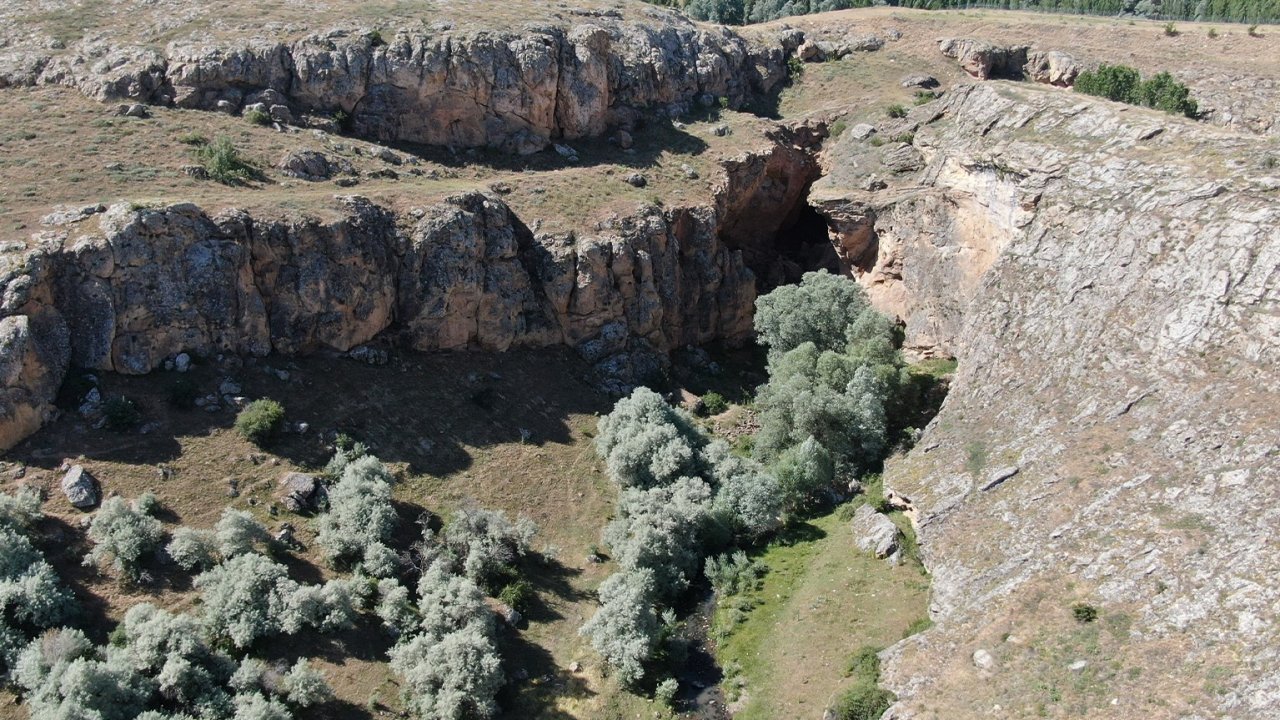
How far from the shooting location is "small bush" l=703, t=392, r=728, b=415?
54031 mm

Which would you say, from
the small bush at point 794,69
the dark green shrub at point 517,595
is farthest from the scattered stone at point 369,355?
the small bush at point 794,69

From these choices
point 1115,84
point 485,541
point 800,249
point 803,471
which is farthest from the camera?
point 800,249

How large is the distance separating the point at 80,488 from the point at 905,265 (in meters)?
43.7

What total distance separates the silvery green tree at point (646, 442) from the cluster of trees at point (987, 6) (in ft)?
208


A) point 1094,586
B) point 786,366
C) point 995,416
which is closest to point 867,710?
point 1094,586

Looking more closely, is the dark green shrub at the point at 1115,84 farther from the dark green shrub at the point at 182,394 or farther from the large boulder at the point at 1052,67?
the dark green shrub at the point at 182,394

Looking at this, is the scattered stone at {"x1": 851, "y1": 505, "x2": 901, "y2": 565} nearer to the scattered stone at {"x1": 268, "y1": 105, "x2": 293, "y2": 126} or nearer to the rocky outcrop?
the rocky outcrop

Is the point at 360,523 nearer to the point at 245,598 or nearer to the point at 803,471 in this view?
the point at 245,598

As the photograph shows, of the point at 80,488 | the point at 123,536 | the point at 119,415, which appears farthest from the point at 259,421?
the point at 123,536

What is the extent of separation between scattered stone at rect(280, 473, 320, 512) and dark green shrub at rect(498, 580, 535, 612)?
9344 mm

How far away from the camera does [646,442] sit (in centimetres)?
4588

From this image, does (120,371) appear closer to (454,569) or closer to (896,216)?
(454,569)

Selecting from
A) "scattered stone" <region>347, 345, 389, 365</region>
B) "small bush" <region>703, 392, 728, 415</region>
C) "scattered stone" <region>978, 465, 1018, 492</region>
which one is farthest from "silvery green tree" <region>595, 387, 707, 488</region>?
"scattered stone" <region>978, 465, 1018, 492</region>

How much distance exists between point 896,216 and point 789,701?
107 ft
